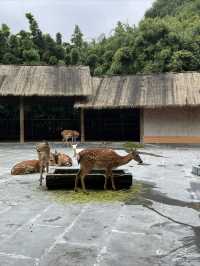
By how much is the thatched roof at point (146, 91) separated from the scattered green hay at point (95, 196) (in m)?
13.3

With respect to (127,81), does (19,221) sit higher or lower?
lower

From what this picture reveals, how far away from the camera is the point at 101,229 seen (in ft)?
23.0

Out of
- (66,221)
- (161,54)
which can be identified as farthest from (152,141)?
(66,221)

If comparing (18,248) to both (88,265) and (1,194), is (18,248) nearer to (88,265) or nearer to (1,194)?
(88,265)

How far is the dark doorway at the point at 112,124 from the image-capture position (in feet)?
88.5

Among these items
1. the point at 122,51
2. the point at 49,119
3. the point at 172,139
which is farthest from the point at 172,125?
the point at 122,51

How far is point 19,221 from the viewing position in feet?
24.6

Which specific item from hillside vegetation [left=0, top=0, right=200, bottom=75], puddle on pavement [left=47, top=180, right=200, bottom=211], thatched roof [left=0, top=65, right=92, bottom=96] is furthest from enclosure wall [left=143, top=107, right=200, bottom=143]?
puddle on pavement [left=47, top=180, right=200, bottom=211]

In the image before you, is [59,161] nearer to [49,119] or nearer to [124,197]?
[124,197]

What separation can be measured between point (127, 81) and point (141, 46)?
771 cm

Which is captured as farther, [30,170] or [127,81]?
[127,81]

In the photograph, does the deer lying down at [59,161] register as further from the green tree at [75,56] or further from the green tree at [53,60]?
the green tree at [75,56]

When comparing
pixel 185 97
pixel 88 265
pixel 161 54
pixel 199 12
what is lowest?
pixel 88 265

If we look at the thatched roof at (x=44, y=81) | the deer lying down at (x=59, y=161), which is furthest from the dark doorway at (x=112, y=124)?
the deer lying down at (x=59, y=161)
